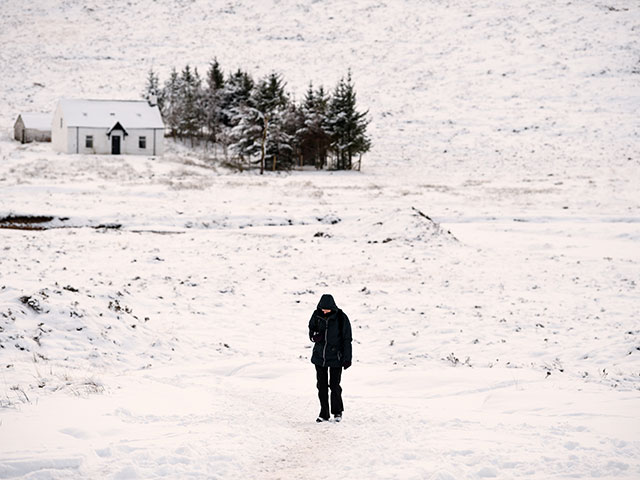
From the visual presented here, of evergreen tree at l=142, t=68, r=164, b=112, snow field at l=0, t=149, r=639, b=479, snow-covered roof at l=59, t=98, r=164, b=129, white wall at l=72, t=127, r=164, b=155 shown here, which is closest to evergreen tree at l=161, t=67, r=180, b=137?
evergreen tree at l=142, t=68, r=164, b=112

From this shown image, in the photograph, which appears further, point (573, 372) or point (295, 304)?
point (295, 304)

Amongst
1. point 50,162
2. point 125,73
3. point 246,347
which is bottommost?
point 246,347

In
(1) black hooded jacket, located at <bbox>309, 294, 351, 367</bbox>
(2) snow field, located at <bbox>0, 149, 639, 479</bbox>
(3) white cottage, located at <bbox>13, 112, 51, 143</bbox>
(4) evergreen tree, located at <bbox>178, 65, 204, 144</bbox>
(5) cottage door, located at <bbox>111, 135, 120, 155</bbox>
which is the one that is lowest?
(2) snow field, located at <bbox>0, 149, 639, 479</bbox>

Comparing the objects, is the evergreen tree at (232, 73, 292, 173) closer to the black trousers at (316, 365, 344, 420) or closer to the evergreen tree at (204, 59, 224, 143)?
the evergreen tree at (204, 59, 224, 143)

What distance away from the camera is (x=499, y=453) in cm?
697

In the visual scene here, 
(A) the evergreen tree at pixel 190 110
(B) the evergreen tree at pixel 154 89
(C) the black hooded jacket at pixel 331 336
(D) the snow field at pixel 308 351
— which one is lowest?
(D) the snow field at pixel 308 351

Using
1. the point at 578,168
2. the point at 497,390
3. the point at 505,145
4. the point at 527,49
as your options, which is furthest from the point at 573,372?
the point at 527,49

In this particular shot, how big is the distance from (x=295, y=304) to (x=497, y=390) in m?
7.71

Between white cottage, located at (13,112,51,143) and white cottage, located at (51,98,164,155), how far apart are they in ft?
7.01

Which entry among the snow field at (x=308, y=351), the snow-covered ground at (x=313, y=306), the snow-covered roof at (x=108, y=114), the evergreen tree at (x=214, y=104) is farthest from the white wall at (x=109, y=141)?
the snow field at (x=308, y=351)

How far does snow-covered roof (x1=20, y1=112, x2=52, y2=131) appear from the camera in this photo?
68.1 metres

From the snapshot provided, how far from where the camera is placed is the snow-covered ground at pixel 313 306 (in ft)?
23.4

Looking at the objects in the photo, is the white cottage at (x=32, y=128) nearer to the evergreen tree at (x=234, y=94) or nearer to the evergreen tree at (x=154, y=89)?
the evergreen tree at (x=154, y=89)

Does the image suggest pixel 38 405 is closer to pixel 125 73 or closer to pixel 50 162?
pixel 50 162
